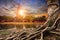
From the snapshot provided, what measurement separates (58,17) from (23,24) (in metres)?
1.24

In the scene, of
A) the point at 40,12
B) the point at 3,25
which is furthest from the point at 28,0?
the point at 3,25

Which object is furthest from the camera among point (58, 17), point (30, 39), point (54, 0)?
point (54, 0)

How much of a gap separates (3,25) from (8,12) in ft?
1.37

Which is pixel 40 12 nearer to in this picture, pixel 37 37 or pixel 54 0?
pixel 54 0

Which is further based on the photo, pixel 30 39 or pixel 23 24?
pixel 23 24

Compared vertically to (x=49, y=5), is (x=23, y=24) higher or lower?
lower

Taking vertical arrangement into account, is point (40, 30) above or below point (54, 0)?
below

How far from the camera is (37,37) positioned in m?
4.25

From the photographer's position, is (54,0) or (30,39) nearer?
(30,39)

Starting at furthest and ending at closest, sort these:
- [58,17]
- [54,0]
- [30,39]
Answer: [54,0] < [58,17] < [30,39]

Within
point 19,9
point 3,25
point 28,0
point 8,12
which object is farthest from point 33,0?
point 3,25

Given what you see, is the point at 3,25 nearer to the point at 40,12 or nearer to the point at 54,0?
the point at 40,12

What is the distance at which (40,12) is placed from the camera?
5320mm

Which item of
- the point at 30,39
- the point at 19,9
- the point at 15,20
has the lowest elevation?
the point at 30,39
